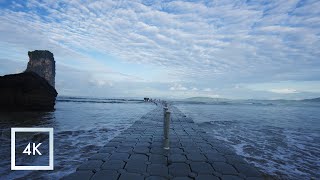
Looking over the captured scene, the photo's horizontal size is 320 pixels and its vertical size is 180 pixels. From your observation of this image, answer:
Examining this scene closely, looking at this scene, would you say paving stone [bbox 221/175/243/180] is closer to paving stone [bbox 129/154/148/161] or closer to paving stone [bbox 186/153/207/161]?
paving stone [bbox 186/153/207/161]

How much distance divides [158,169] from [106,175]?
1072 mm

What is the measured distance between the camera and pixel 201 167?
488cm

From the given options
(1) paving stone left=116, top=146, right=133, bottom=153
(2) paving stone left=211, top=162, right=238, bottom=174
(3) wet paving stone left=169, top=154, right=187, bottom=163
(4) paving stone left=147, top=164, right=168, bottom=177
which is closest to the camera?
(4) paving stone left=147, top=164, right=168, bottom=177

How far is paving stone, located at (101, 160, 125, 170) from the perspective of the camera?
4715mm

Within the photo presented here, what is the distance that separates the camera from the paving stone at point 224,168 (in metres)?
4.66

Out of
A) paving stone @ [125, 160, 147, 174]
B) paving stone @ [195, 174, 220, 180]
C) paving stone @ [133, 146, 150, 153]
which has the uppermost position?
paving stone @ [125, 160, 147, 174]

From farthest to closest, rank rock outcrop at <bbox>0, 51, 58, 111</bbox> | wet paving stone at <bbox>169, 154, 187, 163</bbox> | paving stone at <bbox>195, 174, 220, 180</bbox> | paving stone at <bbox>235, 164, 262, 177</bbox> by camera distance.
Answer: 1. rock outcrop at <bbox>0, 51, 58, 111</bbox>
2. wet paving stone at <bbox>169, 154, 187, 163</bbox>
3. paving stone at <bbox>235, 164, 262, 177</bbox>
4. paving stone at <bbox>195, 174, 220, 180</bbox>

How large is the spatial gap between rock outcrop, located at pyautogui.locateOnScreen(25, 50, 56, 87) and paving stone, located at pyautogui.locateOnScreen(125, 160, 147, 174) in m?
80.7

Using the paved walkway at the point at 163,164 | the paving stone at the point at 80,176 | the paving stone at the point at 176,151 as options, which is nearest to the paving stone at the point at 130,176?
the paved walkway at the point at 163,164

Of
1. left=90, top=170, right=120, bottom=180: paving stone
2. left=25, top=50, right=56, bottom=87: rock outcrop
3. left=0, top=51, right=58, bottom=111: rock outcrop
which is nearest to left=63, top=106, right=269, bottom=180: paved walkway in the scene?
left=90, top=170, right=120, bottom=180: paving stone

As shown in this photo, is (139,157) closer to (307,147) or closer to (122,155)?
(122,155)

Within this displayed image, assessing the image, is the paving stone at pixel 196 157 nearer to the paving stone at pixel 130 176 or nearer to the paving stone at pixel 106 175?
the paving stone at pixel 130 176

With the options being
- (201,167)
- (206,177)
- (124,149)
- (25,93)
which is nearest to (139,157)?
(124,149)

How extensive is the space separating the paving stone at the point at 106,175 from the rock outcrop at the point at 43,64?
81.1 metres
